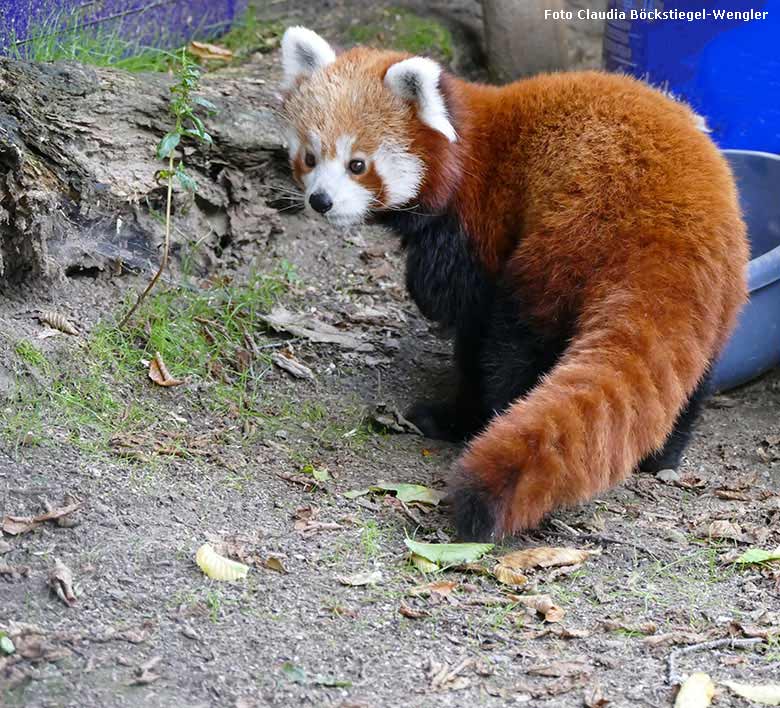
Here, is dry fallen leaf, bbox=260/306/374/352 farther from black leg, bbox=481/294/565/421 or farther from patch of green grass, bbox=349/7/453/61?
patch of green grass, bbox=349/7/453/61

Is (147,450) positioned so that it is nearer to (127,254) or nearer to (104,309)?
(104,309)

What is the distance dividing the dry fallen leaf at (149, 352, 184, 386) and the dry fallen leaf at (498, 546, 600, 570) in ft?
4.89

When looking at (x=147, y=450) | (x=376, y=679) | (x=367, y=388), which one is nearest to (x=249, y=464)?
(x=147, y=450)

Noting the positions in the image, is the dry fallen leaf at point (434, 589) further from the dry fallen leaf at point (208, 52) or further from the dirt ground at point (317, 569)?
the dry fallen leaf at point (208, 52)

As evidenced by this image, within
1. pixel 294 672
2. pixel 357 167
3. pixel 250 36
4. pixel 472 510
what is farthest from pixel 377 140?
pixel 250 36

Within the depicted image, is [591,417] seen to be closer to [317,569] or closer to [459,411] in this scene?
[317,569]

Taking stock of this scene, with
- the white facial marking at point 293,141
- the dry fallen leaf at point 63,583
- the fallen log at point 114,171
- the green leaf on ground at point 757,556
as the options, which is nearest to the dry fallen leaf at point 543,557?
the green leaf on ground at point 757,556

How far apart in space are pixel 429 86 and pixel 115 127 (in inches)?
56.1

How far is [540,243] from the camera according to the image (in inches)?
139

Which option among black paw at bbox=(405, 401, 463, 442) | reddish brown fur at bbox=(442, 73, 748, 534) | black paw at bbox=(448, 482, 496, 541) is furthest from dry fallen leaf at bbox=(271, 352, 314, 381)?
black paw at bbox=(448, 482, 496, 541)

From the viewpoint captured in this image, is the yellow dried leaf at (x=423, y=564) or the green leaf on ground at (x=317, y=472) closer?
the yellow dried leaf at (x=423, y=564)

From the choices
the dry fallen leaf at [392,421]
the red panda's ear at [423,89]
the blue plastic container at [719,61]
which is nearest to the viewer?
the red panda's ear at [423,89]

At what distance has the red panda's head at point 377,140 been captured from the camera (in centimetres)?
381

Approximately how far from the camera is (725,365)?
4531 mm
